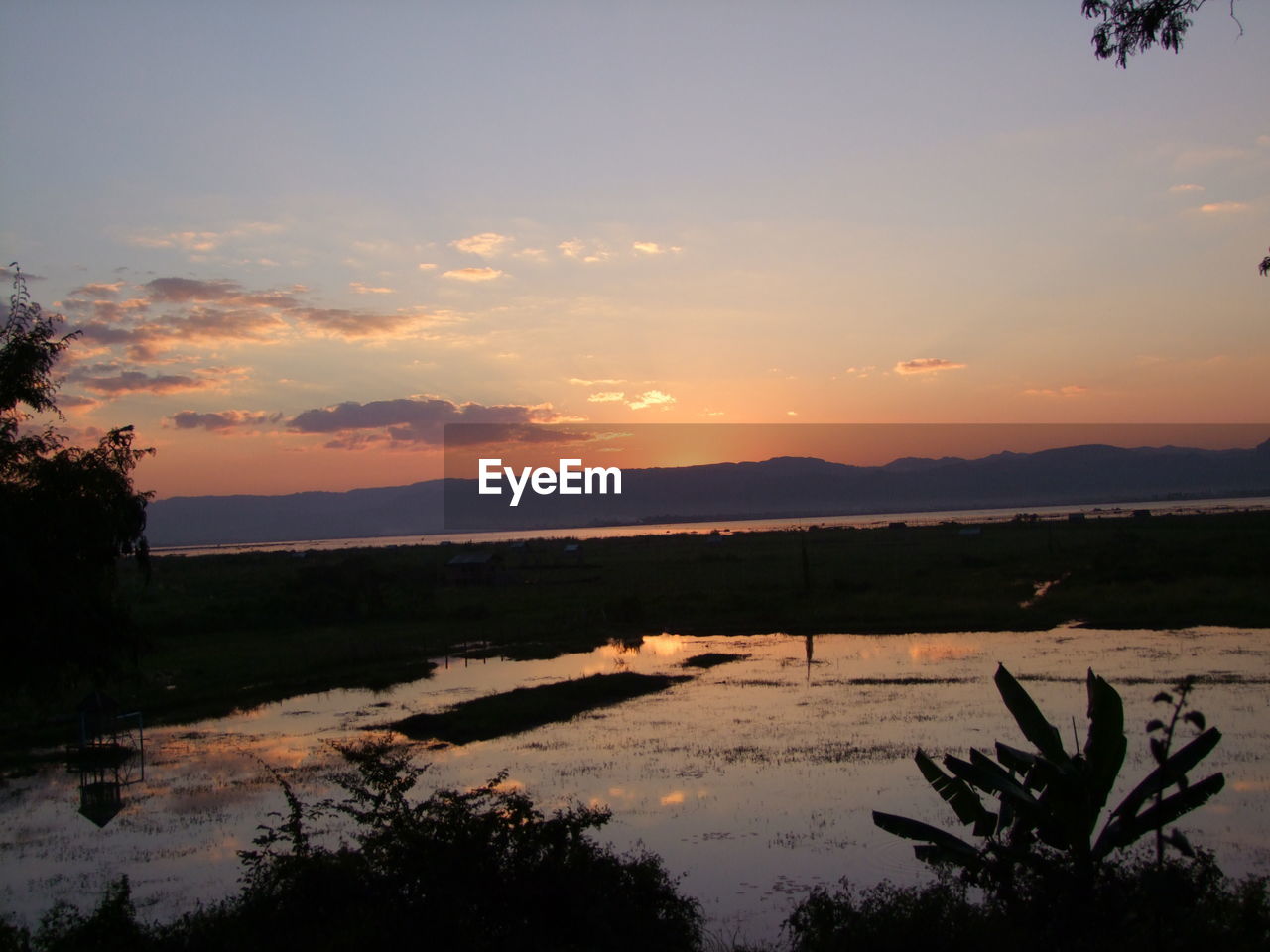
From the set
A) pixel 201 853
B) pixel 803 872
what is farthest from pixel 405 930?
pixel 201 853

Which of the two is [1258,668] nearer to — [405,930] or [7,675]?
[405,930]

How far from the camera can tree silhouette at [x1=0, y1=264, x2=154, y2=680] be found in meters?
9.88

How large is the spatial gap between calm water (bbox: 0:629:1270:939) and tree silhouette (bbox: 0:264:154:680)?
418cm

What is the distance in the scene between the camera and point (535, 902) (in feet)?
32.2

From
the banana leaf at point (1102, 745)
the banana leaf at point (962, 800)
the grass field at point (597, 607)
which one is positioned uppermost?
the banana leaf at point (1102, 745)

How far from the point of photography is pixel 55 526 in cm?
1022

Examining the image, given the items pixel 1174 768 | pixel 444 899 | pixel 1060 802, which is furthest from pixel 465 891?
pixel 1174 768

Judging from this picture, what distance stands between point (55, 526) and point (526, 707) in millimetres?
16049

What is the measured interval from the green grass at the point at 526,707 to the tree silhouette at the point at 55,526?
39.9 feet

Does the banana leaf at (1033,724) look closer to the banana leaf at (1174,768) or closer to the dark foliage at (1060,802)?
the dark foliage at (1060,802)

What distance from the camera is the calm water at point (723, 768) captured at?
1352 cm

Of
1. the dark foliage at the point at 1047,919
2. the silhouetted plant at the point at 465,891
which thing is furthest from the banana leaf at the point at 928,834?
the silhouetted plant at the point at 465,891

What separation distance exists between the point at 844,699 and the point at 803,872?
12256 mm

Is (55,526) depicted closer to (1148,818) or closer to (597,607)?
(1148,818)
